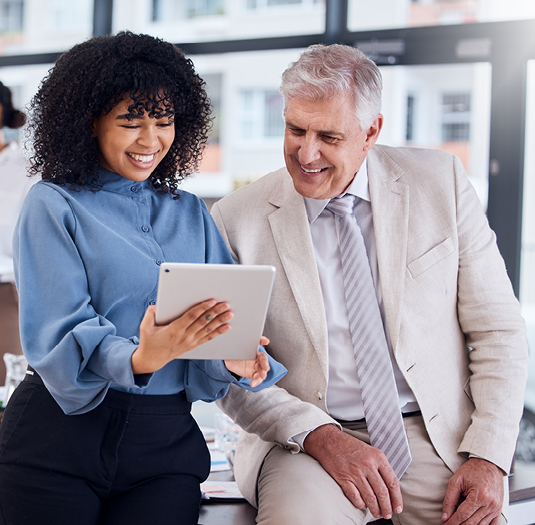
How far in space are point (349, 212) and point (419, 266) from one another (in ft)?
0.80

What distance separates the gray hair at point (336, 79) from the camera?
5.27 ft

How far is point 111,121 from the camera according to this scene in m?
1.31

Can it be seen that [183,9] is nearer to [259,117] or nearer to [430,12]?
[430,12]

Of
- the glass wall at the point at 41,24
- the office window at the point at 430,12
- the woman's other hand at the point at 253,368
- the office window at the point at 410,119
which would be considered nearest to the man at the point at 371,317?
the woman's other hand at the point at 253,368

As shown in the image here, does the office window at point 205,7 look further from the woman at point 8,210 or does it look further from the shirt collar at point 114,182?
the shirt collar at point 114,182

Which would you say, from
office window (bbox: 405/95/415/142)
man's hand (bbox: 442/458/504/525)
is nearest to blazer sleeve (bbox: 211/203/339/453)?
man's hand (bbox: 442/458/504/525)

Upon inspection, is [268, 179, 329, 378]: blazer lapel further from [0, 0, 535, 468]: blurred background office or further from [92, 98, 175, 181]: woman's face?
[0, 0, 535, 468]: blurred background office

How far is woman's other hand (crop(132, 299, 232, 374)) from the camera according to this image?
1.06m

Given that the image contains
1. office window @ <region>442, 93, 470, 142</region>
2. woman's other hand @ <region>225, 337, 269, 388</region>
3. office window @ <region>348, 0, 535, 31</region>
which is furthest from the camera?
office window @ <region>442, 93, 470, 142</region>

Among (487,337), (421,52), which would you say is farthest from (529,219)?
(487,337)

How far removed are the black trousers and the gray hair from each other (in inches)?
34.2

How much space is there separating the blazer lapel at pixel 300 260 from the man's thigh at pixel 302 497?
0.83ft

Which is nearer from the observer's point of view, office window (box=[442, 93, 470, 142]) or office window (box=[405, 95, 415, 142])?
office window (box=[442, 93, 470, 142])

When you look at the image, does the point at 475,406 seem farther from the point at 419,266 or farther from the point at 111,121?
the point at 111,121
